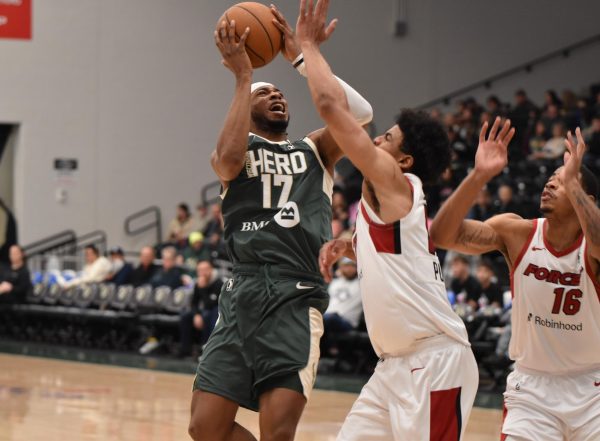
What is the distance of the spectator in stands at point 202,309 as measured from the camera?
1250 cm

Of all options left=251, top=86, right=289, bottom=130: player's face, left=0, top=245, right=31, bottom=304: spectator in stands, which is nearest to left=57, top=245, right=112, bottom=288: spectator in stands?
left=0, top=245, right=31, bottom=304: spectator in stands

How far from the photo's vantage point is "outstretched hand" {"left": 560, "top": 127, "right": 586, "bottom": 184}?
13.6ft

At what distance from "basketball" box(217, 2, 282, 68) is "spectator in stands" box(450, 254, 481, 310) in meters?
6.79

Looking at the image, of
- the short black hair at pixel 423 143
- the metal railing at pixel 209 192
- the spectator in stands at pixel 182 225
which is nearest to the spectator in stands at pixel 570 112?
the spectator in stands at pixel 182 225

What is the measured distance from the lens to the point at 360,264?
157 inches

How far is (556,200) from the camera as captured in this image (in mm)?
4488

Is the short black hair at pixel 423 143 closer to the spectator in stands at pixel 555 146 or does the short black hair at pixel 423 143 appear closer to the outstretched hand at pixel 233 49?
the outstretched hand at pixel 233 49

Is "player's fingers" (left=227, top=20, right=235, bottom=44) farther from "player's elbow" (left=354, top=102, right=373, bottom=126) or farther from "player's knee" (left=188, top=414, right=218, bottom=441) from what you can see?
"player's knee" (left=188, top=414, right=218, bottom=441)

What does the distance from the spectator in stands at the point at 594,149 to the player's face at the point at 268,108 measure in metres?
9.50

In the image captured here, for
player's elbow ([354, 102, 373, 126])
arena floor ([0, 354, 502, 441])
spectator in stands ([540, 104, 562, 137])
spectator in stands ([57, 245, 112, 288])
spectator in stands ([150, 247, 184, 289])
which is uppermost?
spectator in stands ([540, 104, 562, 137])

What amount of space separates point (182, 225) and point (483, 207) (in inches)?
274

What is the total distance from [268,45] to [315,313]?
44.1 inches

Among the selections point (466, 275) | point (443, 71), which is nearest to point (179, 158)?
point (443, 71)

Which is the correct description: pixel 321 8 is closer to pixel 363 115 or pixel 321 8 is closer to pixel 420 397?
pixel 363 115
